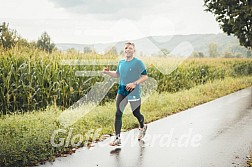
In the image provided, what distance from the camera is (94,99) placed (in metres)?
11.5

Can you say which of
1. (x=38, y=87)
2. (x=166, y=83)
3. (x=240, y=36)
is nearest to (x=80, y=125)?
(x=38, y=87)

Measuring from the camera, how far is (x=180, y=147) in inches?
256

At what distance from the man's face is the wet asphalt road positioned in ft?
5.44

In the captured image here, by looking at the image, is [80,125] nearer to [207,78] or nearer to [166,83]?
[166,83]

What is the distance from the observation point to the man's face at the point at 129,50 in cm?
639

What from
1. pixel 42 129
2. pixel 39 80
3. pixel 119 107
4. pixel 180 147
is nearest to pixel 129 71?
pixel 119 107

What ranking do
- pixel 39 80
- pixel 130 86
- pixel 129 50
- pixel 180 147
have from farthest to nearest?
pixel 39 80 < pixel 180 147 < pixel 129 50 < pixel 130 86

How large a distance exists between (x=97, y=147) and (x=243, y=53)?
40.2 metres

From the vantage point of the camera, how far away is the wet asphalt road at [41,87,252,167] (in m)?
5.50

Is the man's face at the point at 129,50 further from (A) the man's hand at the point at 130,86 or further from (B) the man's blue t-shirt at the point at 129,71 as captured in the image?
(A) the man's hand at the point at 130,86

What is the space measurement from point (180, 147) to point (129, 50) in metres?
2.01

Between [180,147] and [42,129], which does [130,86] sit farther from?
[42,129]

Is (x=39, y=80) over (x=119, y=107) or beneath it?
over

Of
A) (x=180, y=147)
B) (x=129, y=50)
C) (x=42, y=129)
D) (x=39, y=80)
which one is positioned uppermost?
(x=129, y=50)
